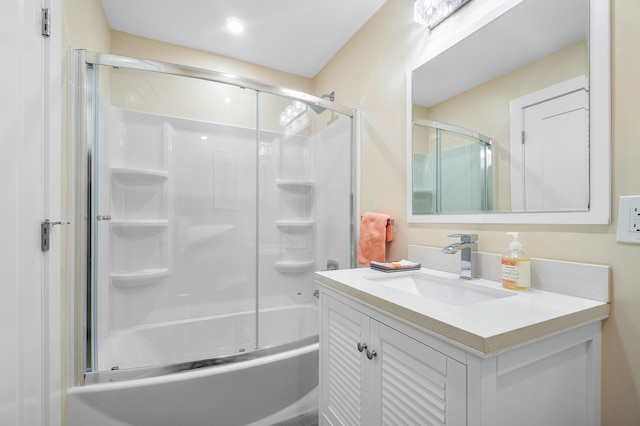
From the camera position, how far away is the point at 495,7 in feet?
3.50

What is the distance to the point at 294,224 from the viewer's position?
214 cm

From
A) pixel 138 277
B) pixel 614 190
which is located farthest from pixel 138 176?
pixel 614 190

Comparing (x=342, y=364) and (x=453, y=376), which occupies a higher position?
(x=453, y=376)

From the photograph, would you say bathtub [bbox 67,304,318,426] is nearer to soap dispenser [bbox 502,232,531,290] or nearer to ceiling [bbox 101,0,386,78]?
soap dispenser [bbox 502,232,531,290]

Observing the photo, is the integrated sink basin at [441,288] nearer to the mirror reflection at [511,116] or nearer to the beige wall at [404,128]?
the beige wall at [404,128]

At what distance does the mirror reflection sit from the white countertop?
12.0 inches

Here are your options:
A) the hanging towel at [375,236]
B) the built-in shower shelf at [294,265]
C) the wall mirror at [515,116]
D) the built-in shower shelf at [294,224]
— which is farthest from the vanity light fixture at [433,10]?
the built-in shower shelf at [294,265]

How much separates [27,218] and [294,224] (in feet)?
4.80

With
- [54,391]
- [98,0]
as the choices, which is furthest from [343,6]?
[54,391]

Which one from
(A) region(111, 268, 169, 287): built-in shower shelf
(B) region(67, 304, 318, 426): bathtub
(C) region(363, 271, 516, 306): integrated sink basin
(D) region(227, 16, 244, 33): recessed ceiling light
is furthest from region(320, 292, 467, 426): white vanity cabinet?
(D) region(227, 16, 244, 33): recessed ceiling light

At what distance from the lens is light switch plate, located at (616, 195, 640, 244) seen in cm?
71

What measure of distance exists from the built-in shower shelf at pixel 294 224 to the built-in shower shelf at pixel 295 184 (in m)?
0.25

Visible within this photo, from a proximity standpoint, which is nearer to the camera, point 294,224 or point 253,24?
point 253,24

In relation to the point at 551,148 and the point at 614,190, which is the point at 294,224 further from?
the point at 614,190
